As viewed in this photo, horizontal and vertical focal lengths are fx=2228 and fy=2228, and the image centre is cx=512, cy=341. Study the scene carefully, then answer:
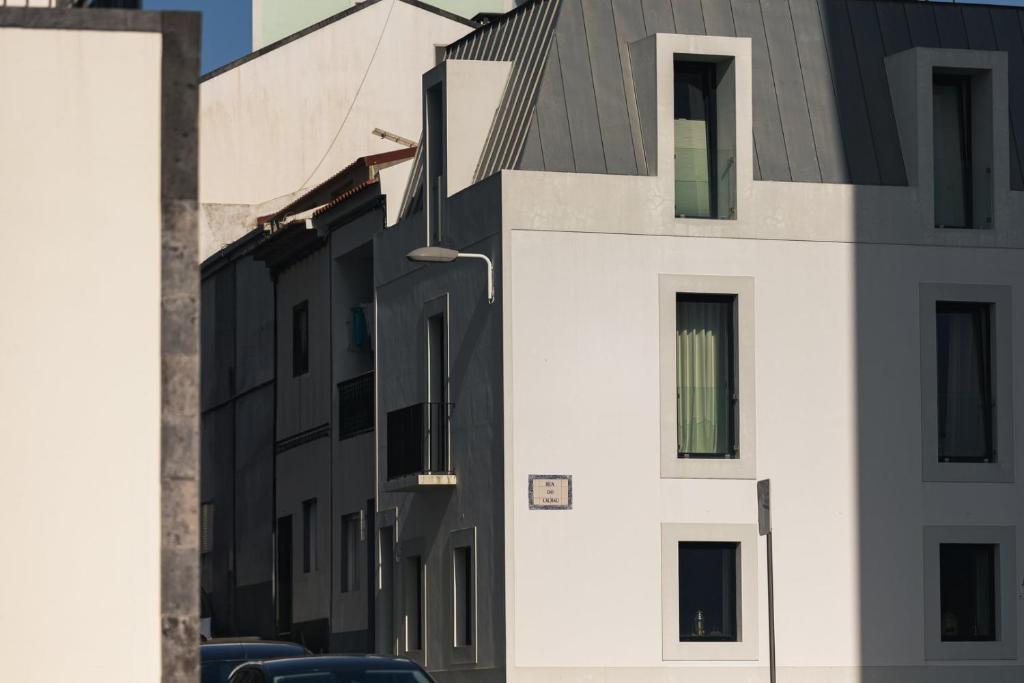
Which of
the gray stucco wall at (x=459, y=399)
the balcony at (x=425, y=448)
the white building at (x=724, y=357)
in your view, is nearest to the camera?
the white building at (x=724, y=357)

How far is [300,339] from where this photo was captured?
39281 mm

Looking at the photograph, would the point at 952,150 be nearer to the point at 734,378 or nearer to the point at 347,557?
the point at 734,378

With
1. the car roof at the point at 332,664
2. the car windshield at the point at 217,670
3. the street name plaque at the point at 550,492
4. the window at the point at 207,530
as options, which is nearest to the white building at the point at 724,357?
the street name plaque at the point at 550,492

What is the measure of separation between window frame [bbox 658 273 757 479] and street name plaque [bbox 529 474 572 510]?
125 cm

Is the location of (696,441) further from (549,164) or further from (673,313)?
(549,164)

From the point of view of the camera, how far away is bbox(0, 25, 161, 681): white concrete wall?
13.6 m

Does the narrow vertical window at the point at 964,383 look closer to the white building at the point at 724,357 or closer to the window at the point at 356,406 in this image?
the white building at the point at 724,357

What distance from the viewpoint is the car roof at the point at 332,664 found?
18.5 m

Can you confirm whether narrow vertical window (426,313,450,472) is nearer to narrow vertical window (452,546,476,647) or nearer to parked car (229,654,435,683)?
narrow vertical window (452,546,476,647)

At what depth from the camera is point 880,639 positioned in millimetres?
27969

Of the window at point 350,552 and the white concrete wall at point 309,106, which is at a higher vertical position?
the white concrete wall at point 309,106

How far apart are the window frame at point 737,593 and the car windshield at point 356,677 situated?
9.17 metres

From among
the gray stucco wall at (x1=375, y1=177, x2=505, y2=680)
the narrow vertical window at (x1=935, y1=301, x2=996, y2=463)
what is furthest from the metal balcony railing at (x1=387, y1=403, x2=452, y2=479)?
the narrow vertical window at (x1=935, y1=301, x2=996, y2=463)

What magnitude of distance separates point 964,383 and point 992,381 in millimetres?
360
